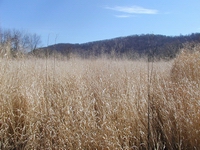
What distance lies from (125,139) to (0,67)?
2.47 metres

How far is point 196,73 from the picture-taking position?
130 inches

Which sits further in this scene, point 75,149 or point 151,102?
point 151,102

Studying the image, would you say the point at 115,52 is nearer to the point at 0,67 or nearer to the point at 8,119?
the point at 0,67

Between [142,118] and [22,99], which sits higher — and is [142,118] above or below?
below

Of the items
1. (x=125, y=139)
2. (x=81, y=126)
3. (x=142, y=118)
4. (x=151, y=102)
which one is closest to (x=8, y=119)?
(x=81, y=126)

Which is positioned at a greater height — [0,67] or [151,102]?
[0,67]

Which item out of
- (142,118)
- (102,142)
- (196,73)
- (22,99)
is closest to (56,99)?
(22,99)

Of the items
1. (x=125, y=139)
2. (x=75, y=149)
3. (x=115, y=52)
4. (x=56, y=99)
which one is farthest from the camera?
(x=115, y=52)

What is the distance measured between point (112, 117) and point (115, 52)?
21.2 feet

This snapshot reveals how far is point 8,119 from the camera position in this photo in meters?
2.03

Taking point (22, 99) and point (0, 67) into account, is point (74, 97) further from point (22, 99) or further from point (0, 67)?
point (0, 67)

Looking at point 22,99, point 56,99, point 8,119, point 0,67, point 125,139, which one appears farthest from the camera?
point 0,67

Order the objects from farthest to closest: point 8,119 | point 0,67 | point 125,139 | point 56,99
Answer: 1. point 0,67
2. point 56,99
3. point 8,119
4. point 125,139

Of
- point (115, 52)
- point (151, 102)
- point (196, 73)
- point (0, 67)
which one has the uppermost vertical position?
point (115, 52)
